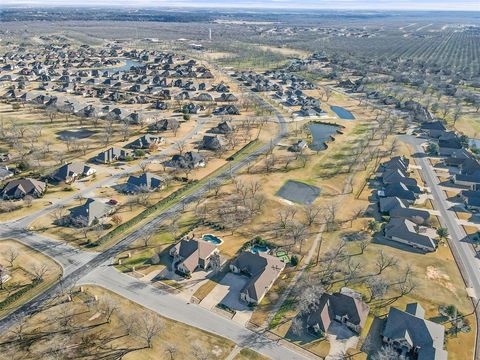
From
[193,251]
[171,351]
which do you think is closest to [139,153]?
[193,251]

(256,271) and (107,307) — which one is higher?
(256,271)

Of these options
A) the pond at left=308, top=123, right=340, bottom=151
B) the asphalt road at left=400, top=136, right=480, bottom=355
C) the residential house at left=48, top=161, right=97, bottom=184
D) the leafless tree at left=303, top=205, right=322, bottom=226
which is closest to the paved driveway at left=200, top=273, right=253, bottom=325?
the leafless tree at left=303, top=205, right=322, bottom=226

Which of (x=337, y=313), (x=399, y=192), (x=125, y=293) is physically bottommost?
(x=125, y=293)

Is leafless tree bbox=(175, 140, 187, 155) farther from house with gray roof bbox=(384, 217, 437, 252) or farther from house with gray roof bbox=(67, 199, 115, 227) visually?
house with gray roof bbox=(384, 217, 437, 252)

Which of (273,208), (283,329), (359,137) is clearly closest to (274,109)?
(359,137)

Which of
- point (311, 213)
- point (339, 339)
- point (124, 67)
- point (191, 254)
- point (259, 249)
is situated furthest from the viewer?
point (124, 67)

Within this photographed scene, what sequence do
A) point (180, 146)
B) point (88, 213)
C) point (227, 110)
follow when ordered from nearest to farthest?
1. point (88, 213)
2. point (180, 146)
3. point (227, 110)

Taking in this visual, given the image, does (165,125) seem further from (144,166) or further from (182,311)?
(182,311)
